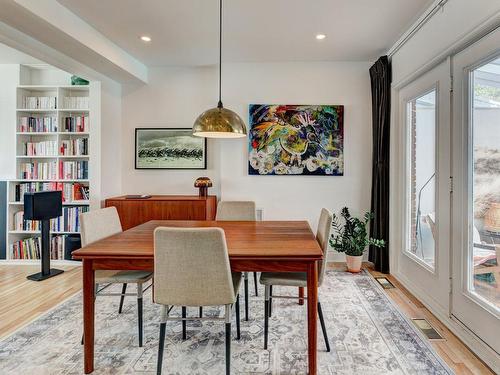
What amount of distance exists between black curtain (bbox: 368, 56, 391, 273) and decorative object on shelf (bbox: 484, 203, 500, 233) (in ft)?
5.32

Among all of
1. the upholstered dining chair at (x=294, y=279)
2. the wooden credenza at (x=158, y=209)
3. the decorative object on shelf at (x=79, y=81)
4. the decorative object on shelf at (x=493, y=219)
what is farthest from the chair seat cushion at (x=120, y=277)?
the decorative object on shelf at (x=79, y=81)

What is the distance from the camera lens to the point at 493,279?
1.96 meters

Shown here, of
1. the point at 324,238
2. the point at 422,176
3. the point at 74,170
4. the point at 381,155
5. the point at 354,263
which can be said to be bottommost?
the point at 354,263

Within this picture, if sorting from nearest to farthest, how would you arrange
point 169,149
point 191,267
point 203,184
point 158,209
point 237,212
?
1. point 191,267
2. point 237,212
3. point 158,209
4. point 203,184
5. point 169,149

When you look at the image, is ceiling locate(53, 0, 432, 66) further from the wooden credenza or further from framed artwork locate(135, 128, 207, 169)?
the wooden credenza

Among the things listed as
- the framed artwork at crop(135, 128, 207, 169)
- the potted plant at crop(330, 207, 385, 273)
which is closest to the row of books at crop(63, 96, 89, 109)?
the framed artwork at crop(135, 128, 207, 169)

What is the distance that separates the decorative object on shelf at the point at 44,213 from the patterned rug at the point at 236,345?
3.47 ft

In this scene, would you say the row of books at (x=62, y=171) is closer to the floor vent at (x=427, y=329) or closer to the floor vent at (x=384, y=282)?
the floor vent at (x=384, y=282)

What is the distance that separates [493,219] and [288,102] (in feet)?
8.84

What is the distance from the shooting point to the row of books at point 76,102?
4062 millimetres

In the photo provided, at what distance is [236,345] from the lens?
2.14 meters

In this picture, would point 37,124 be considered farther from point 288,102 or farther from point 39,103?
point 288,102

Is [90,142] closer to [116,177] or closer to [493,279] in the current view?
[116,177]

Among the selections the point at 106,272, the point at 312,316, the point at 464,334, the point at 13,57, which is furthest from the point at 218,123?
the point at 13,57
